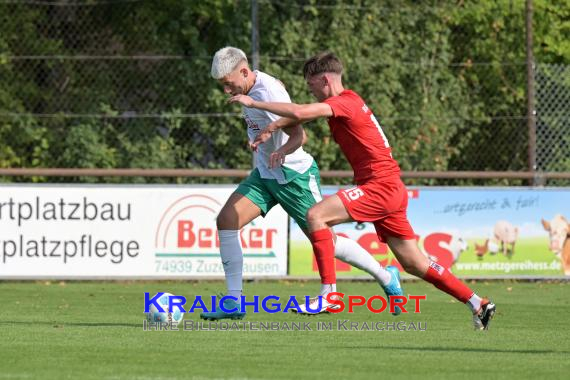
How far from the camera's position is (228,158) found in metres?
18.5

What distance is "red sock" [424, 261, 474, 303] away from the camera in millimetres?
9312

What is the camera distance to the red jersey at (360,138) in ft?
30.2

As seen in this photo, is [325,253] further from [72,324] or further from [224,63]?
[72,324]

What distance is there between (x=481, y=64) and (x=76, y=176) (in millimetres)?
6425

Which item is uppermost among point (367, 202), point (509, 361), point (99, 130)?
point (99, 130)

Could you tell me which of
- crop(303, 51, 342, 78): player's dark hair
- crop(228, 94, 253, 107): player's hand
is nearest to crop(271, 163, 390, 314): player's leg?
crop(303, 51, 342, 78): player's dark hair

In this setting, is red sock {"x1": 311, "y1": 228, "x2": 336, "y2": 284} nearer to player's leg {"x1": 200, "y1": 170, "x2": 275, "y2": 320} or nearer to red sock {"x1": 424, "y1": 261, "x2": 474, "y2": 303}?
player's leg {"x1": 200, "y1": 170, "x2": 275, "y2": 320}

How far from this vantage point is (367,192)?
9305mm

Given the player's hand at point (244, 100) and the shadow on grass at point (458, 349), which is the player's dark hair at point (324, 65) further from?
the shadow on grass at point (458, 349)

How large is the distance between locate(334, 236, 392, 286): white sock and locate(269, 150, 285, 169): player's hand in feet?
3.58

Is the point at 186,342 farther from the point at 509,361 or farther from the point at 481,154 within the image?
the point at 481,154

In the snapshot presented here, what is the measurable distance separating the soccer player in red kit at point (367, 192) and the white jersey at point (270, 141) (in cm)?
49

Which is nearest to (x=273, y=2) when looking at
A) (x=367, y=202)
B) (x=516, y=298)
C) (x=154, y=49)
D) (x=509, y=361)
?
(x=154, y=49)

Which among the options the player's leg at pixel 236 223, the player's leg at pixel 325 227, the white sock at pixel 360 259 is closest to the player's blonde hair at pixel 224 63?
the player's leg at pixel 236 223
